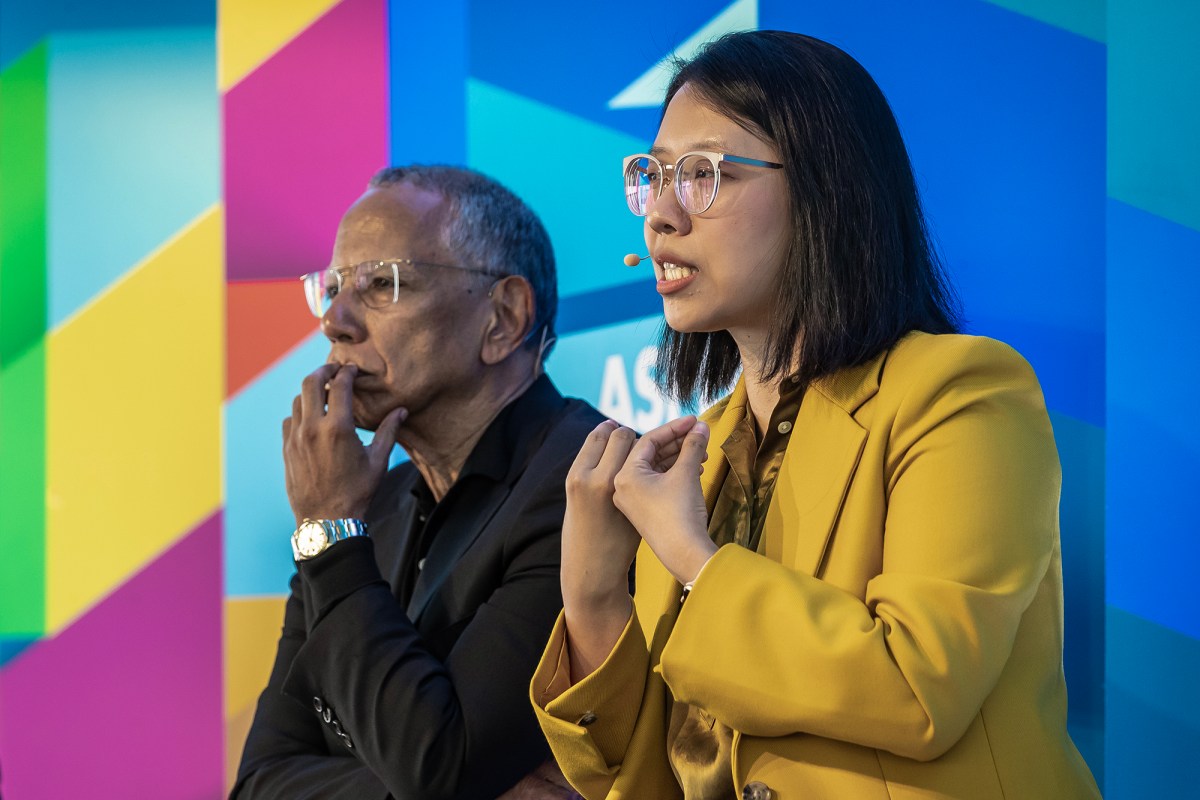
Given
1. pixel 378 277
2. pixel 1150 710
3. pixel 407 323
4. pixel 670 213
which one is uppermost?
pixel 670 213

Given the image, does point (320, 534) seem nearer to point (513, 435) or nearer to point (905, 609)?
point (513, 435)

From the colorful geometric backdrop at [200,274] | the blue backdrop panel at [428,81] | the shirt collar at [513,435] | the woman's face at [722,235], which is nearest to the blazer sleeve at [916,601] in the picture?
the woman's face at [722,235]

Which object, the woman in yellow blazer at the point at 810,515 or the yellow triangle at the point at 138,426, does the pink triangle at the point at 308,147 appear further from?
the woman in yellow blazer at the point at 810,515

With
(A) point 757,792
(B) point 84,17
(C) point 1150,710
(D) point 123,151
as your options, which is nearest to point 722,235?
(A) point 757,792

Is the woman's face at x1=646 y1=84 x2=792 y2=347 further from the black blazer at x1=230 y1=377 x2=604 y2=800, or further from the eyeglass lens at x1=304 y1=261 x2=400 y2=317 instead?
the eyeglass lens at x1=304 y1=261 x2=400 y2=317

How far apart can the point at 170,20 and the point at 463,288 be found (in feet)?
4.33

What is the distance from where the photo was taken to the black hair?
1.81 metres

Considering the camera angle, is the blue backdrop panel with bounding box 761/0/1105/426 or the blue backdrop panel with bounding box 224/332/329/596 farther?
the blue backdrop panel with bounding box 224/332/329/596

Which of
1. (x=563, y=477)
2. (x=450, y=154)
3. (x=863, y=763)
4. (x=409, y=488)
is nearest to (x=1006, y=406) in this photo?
(x=863, y=763)

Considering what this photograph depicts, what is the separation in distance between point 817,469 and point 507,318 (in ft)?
4.56

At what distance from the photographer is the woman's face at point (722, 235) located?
1.85m

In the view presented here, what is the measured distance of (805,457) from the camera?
1.80 metres

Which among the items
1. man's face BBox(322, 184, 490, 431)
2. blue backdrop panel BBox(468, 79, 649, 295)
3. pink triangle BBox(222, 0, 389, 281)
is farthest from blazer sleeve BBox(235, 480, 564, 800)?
pink triangle BBox(222, 0, 389, 281)

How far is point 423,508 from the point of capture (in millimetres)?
2986
